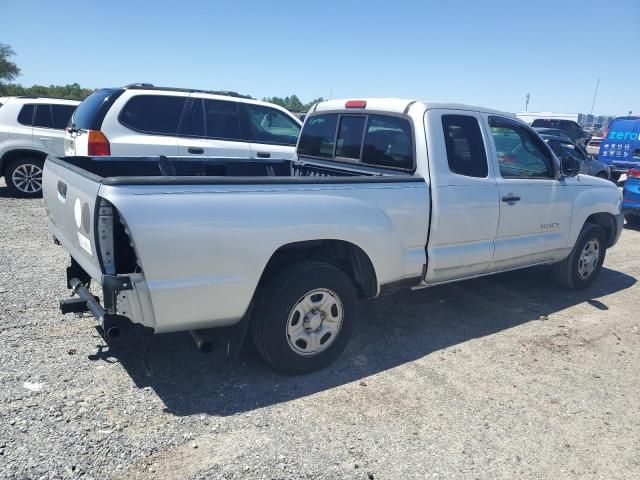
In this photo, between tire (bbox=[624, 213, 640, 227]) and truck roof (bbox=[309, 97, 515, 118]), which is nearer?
truck roof (bbox=[309, 97, 515, 118])

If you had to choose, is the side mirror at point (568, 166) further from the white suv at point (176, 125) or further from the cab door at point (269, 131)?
the white suv at point (176, 125)

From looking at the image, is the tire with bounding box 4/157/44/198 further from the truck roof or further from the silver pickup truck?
the truck roof

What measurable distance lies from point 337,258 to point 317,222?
58 centimetres

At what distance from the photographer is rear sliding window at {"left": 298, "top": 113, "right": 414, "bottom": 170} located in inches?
171

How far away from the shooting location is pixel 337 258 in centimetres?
390

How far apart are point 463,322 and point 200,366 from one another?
246cm

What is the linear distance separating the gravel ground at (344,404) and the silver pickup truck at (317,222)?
16.7 inches

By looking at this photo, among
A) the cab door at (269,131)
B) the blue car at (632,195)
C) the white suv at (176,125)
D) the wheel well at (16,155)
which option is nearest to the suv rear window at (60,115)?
the wheel well at (16,155)

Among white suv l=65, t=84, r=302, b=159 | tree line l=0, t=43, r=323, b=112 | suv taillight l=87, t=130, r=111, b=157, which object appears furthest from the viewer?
tree line l=0, t=43, r=323, b=112

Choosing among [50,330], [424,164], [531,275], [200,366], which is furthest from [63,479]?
[531,275]

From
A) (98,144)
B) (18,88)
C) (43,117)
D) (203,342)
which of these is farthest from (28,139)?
→ (18,88)

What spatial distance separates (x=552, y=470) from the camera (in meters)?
2.83

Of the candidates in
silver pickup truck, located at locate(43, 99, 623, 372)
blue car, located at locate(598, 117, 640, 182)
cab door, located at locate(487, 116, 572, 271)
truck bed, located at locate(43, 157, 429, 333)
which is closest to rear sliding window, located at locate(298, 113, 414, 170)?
silver pickup truck, located at locate(43, 99, 623, 372)

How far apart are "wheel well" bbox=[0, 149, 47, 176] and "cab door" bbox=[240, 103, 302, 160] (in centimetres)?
404
